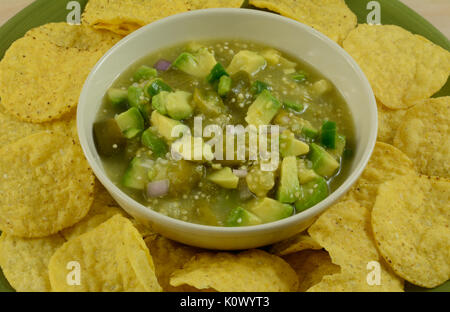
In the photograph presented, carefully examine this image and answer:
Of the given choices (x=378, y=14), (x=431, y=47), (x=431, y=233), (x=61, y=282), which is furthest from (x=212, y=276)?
(x=378, y=14)

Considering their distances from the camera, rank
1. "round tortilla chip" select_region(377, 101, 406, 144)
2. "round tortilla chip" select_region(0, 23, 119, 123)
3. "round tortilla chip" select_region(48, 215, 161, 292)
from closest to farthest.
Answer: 1. "round tortilla chip" select_region(48, 215, 161, 292)
2. "round tortilla chip" select_region(0, 23, 119, 123)
3. "round tortilla chip" select_region(377, 101, 406, 144)

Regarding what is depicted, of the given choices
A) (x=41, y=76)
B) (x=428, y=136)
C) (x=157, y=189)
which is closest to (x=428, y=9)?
(x=428, y=136)

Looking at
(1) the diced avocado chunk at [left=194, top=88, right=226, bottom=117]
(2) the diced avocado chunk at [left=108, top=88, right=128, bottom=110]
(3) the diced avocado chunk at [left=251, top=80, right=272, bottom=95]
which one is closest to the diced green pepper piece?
(3) the diced avocado chunk at [left=251, top=80, right=272, bottom=95]

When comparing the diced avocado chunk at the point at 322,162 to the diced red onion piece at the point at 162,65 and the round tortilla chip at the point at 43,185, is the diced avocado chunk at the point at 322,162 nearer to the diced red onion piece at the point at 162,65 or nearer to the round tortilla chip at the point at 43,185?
the diced red onion piece at the point at 162,65

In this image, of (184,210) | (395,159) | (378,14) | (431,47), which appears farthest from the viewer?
(378,14)

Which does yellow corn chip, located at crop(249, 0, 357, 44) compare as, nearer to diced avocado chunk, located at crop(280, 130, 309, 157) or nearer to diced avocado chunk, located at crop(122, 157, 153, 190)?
diced avocado chunk, located at crop(280, 130, 309, 157)

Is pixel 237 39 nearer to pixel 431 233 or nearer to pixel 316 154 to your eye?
pixel 316 154
